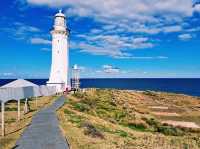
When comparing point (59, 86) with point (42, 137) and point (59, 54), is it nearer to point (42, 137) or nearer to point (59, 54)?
point (59, 54)

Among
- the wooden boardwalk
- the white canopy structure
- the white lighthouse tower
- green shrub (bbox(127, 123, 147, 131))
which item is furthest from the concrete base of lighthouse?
the wooden boardwalk

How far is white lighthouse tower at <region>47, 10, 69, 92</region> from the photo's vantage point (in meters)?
53.1

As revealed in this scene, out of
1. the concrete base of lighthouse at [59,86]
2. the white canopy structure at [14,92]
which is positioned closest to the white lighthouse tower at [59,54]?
the concrete base of lighthouse at [59,86]

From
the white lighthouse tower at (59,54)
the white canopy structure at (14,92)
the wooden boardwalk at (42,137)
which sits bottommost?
the wooden boardwalk at (42,137)

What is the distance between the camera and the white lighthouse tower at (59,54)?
53.1 meters

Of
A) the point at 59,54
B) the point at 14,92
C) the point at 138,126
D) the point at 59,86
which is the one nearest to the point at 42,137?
the point at 14,92

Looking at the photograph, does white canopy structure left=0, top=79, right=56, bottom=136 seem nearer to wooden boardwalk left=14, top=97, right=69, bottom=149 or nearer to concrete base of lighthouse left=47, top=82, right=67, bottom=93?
wooden boardwalk left=14, top=97, right=69, bottom=149

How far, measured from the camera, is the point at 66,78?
54.6 meters

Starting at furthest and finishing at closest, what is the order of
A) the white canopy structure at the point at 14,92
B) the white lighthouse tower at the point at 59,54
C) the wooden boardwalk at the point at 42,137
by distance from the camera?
1. the white lighthouse tower at the point at 59,54
2. the white canopy structure at the point at 14,92
3. the wooden boardwalk at the point at 42,137

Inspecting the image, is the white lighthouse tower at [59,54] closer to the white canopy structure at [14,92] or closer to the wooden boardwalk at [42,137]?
the white canopy structure at [14,92]

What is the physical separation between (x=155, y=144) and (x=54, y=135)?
19.2 ft

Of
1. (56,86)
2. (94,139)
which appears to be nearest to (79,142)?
(94,139)

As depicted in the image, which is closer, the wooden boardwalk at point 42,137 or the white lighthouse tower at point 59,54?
the wooden boardwalk at point 42,137

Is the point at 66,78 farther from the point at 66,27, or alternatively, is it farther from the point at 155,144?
the point at 155,144
